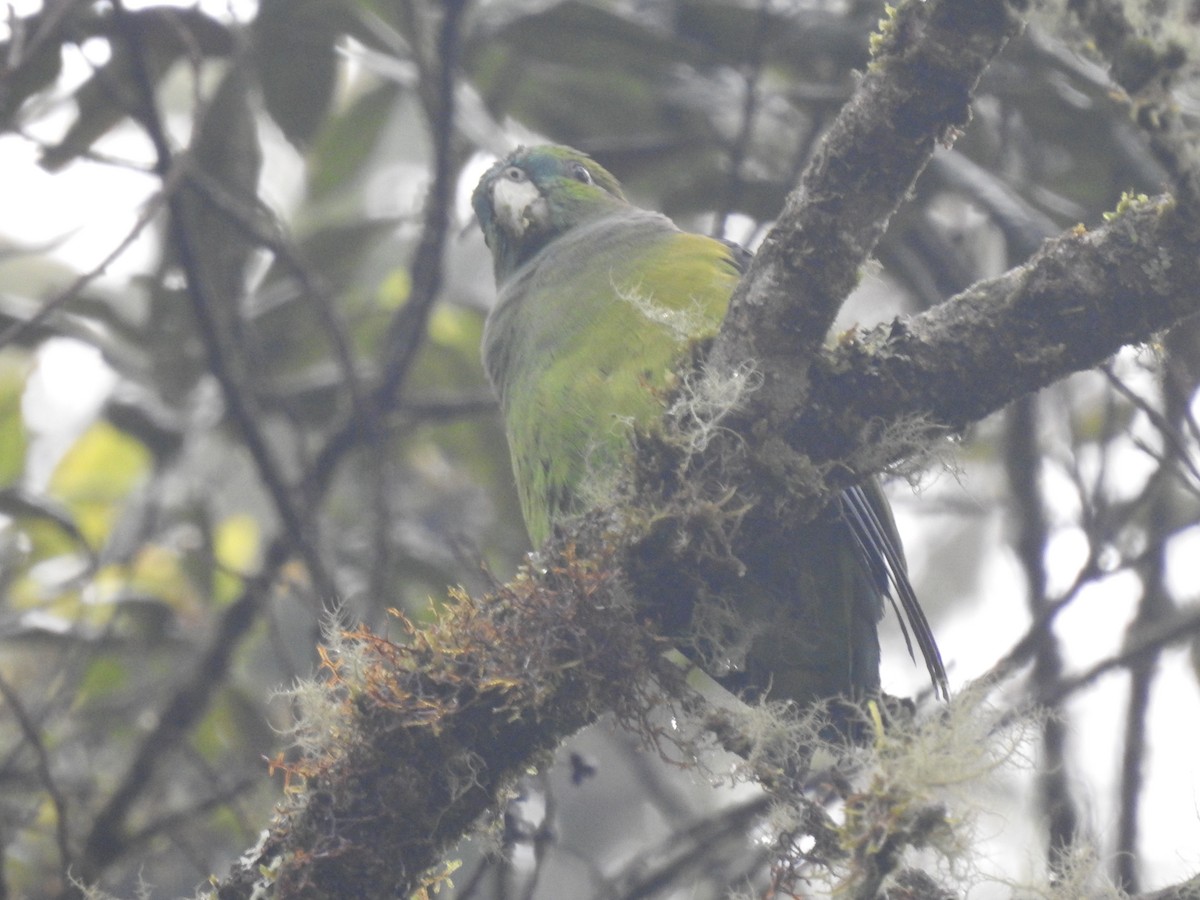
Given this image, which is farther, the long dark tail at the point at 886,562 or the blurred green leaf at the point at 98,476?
the blurred green leaf at the point at 98,476

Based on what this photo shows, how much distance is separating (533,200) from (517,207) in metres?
0.06

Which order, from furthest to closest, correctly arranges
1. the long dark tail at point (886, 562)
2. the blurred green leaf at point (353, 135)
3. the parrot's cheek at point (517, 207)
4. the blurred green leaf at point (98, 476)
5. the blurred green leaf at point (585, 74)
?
1. the blurred green leaf at point (98, 476)
2. the blurred green leaf at point (353, 135)
3. the blurred green leaf at point (585, 74)
4. the parrot's cheek at point (517, 207)
5. the long dark tail at point (886, 562)

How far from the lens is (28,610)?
3871 millimetres

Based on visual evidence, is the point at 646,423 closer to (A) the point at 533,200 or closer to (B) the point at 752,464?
(B) the point at 752,464

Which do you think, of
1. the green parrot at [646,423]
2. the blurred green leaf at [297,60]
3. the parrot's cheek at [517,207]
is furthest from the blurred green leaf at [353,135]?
the green parrot at [646,423]

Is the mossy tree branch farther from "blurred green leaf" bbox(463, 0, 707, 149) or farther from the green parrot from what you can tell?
"blurred green leaf" bbox(463, 0, 707, 149)

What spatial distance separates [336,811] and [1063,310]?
1406 mm

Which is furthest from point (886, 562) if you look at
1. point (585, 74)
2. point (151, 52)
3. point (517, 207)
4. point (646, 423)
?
point (151, 52)

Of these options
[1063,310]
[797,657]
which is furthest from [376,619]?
[1063,310]

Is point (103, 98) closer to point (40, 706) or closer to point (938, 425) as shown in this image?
point (40, 706)

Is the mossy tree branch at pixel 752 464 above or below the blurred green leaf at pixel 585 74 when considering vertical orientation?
below

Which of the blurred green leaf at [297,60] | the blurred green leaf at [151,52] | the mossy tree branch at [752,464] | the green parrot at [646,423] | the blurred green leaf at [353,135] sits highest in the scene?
the blurred green leaf at [353,135]

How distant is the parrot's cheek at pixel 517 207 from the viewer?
12.8 feet

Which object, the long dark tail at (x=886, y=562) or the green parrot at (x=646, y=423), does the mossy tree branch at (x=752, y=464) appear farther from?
the long dark tail at (x=886, y=562)
